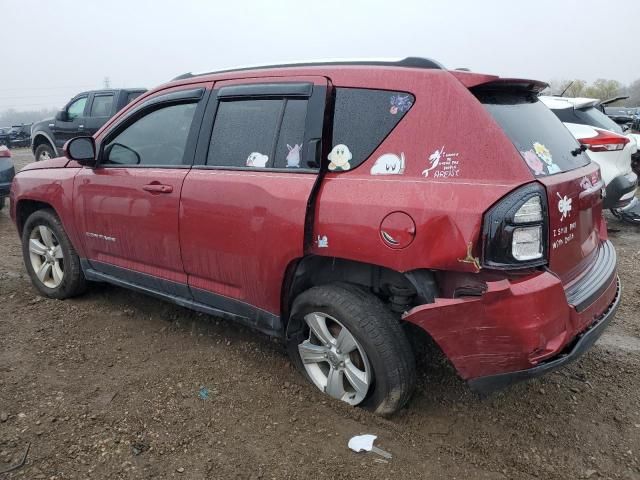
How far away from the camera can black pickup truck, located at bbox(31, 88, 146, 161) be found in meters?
10.7

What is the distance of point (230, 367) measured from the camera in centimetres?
323

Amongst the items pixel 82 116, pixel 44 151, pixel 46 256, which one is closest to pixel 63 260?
pixel 46 256

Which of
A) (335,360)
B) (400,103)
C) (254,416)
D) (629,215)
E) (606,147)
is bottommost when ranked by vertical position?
(629,215)

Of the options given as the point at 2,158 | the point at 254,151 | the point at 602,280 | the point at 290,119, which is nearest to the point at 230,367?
the point at 254,151

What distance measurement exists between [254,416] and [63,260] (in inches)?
94.5

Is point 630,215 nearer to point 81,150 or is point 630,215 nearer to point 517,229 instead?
point 517,229

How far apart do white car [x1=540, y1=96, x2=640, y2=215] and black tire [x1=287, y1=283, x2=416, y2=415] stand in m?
4.35

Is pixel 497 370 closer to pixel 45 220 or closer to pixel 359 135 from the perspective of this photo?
pixel 359 135

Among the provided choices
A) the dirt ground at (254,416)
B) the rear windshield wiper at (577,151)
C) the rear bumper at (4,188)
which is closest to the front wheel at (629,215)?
the dirt ground at (254,416)

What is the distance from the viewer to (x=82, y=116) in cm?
1123

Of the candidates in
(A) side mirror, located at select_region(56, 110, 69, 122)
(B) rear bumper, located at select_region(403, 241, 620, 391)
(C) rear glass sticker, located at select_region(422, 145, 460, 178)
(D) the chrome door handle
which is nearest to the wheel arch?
(B) rear bumper, located at select_region(403, 241, 620, 391)

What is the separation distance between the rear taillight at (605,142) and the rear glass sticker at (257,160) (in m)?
4.65

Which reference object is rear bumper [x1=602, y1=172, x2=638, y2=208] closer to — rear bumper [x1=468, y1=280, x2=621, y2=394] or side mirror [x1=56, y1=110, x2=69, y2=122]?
rear bumper [x1=468, y1=280, x2=621, y2=394]

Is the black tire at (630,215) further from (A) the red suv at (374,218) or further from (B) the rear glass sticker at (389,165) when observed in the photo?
(B) the rear glass sticker at (389,165)
